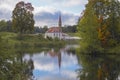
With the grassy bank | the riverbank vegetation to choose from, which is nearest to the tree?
the grassy bank

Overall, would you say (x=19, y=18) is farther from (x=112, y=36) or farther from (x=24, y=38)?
(x=112, y=36)

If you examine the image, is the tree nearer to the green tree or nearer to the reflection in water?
the green tree

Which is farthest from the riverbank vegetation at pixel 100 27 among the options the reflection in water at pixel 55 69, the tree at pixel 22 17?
the tree at pixel 22 17

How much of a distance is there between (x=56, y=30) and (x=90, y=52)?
8395 cm

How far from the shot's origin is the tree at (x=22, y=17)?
280 feet

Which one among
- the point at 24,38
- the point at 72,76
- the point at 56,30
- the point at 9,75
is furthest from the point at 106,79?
the point at 56,30

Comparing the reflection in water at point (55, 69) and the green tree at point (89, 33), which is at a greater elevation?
the green tree at point (89, 33)

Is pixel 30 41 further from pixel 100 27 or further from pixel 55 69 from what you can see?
pixel 55 69

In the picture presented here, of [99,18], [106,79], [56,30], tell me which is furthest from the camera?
[56,30]

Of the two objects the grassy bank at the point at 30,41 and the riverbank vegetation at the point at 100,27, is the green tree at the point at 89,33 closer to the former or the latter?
the riverbank vegetation at the point at 100,27

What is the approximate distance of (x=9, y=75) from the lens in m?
15.3

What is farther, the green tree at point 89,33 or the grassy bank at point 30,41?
the grassy bank at point 30,41

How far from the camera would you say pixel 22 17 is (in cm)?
8600

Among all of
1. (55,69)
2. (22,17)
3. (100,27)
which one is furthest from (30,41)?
(55,69)
